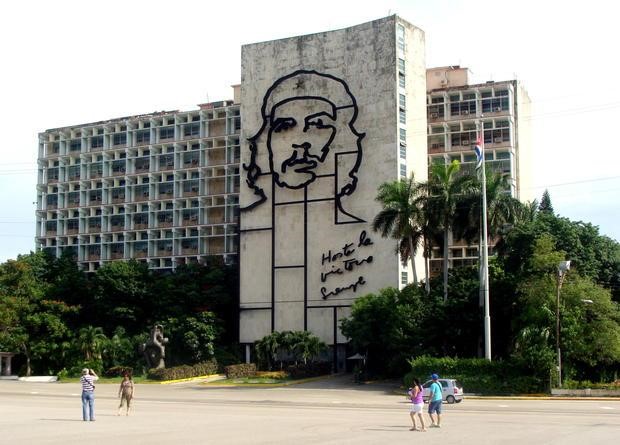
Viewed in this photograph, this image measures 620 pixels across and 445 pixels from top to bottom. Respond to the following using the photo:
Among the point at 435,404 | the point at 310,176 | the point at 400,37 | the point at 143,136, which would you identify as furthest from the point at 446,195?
the point at 143,136

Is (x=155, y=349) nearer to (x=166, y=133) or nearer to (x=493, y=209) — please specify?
(x=493, y=209)

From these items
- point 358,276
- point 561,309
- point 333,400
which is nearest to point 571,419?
point 333,400

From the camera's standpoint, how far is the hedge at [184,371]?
252 feet

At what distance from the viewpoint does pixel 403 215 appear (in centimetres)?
7119

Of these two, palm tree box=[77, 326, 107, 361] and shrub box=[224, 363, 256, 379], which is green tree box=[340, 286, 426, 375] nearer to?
shrub box=[224, 363, 256, 379]

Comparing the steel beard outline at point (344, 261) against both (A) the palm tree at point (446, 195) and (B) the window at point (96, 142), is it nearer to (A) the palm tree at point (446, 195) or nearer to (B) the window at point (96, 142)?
(A) the palm tree at point (446, 195)

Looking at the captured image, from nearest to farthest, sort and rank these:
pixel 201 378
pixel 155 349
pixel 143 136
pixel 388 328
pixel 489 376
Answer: pixel 489 376 → pixel 388 328 → pixel 201 378 → pixel 155 349 → pixel 143 136

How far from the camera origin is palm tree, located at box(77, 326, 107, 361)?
8638cm

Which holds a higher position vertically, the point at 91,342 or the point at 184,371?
the point at 91,342

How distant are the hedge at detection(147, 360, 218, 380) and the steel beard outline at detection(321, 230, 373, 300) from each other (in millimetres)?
13451

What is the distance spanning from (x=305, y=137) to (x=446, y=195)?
86.7 feet

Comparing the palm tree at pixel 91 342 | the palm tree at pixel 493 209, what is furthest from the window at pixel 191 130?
the palm tree at pixel 493 209

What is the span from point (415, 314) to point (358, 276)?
Answer: 18.4 m

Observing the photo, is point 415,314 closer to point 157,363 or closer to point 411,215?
point 411,215
